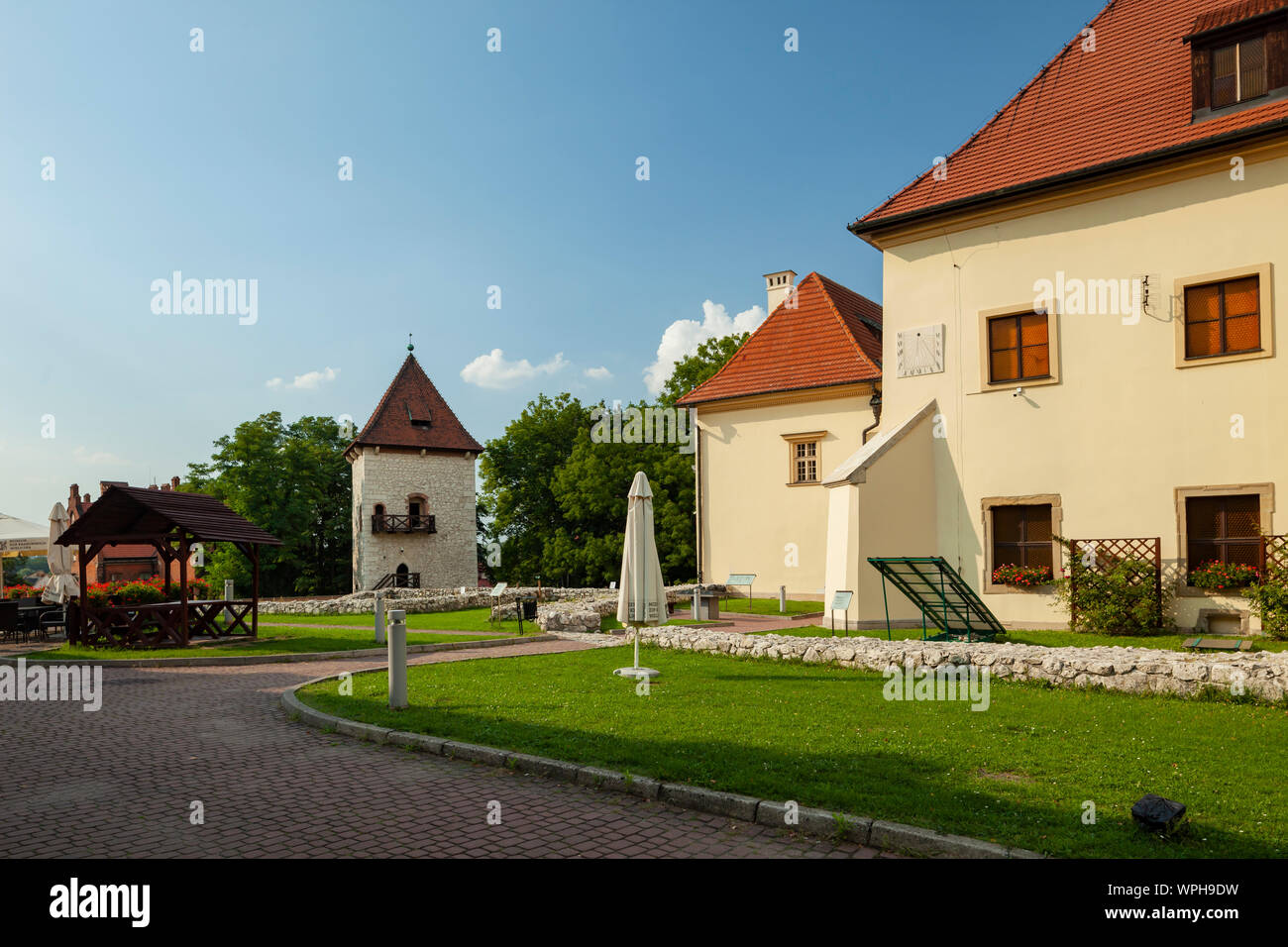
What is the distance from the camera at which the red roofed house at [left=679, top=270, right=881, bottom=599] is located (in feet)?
89.0

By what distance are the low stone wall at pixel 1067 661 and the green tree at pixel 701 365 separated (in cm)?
3180

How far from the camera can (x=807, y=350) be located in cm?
2884

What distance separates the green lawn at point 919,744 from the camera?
208 inches

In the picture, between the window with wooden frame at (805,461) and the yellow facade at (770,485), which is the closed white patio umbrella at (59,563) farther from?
the window with wooden frame at (805,461)

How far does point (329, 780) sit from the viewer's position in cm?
690

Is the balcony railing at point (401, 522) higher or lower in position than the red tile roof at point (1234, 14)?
lower

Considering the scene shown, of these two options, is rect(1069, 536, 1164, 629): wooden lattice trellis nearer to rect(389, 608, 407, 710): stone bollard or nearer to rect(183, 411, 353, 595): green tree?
rect(389, 608, 407, 710): stone bollard

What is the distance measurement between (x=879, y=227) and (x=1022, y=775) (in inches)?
631

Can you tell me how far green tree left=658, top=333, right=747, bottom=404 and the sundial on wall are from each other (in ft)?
81.3

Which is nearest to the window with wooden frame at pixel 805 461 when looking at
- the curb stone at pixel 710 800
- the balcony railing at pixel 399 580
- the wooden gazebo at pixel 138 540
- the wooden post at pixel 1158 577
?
the wooden post at pixel 1158 577

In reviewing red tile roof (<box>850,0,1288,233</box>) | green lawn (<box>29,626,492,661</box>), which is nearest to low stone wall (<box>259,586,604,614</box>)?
green lawn (<box>29,626,492,661</box>)

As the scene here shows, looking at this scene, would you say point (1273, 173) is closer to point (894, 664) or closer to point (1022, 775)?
point (894, 664)

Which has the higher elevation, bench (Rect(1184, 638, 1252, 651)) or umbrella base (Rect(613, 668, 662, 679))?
bench (Rect(1184, 638, 1252, 651))
